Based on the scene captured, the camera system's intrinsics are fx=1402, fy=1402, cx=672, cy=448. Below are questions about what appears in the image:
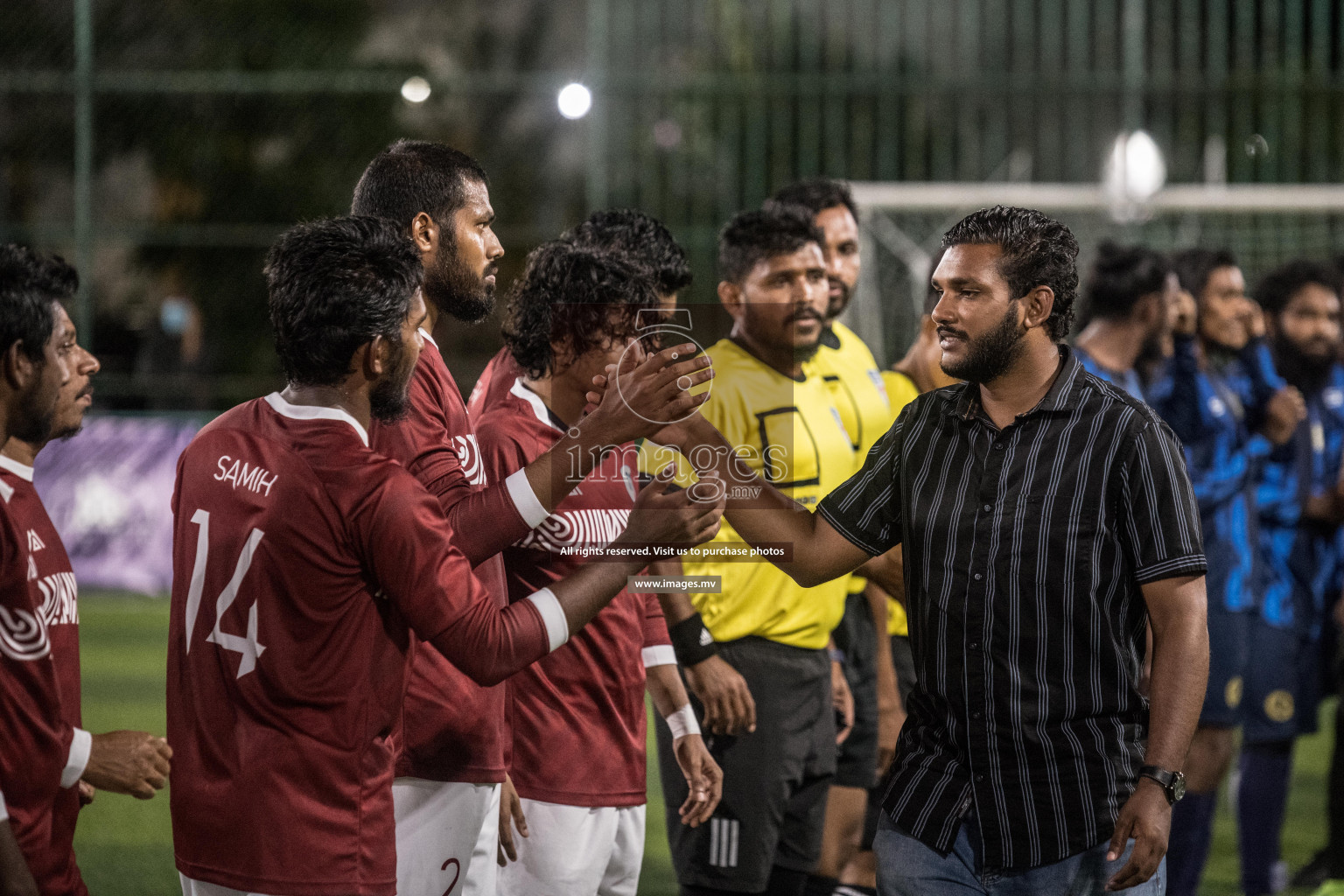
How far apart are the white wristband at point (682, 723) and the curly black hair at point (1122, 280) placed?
2.63 meters

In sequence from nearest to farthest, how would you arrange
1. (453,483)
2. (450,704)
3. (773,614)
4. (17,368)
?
(17,368), (453,483), (450,704), (773,614)

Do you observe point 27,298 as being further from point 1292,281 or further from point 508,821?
point 1292,281

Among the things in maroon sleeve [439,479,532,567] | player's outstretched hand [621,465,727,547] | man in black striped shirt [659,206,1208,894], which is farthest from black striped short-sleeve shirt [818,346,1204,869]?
maroon sleeve [439,479,532,567]

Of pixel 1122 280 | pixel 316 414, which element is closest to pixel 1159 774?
pixel 316 414

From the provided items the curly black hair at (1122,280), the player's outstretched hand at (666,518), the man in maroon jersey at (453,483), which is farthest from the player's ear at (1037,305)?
the curly black hair at (1122,280)

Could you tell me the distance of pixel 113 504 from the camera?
12.3 m

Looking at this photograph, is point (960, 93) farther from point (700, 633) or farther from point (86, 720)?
point (700, 633)

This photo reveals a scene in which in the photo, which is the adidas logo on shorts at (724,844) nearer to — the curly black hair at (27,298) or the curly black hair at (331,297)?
the curly black hair at (331,297)

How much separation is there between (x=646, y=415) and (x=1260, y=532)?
4616 millimetres

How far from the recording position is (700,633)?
404 cm

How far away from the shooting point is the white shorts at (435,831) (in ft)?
10.1

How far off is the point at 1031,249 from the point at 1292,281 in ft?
14.3

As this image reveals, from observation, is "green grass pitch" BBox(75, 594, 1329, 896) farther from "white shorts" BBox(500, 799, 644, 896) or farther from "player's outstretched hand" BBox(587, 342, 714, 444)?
"player's outstretched hand" BBox(587, 342, 714, 444)

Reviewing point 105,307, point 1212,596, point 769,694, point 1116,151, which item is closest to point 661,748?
point 769,694
